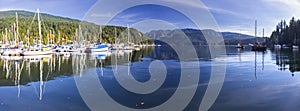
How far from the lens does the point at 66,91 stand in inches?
476

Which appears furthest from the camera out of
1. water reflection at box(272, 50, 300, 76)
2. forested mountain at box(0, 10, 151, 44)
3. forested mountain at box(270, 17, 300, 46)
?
forested mountain at box(270, 17, 300, 46)

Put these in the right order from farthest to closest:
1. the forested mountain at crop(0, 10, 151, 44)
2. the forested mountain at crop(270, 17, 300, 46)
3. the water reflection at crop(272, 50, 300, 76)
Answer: the forested mountain at crop(270, 17, 300, 46), the forested mountain at crop(0, 10, 151, 44), the water reflection at crop(272, 50, 300, 76)

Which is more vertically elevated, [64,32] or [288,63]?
[64,32]

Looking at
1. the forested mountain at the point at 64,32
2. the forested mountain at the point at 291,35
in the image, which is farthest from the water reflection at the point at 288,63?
the forested mountain at the point at 291,35

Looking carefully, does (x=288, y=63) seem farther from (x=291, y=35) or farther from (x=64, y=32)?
(x=64, y=32)

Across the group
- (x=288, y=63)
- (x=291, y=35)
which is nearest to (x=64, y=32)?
(x=291, y=35)

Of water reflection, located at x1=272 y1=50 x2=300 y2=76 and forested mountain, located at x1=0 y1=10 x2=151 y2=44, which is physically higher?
forested mountain, located at x1=0 y1=10 x2=151 y2=44

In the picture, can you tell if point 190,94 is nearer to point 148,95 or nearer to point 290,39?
point 148,95

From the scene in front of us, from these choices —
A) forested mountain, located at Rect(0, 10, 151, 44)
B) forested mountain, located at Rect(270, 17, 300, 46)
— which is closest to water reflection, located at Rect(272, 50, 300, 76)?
forested mountain, located at Rect(0, 10, 151, 44)

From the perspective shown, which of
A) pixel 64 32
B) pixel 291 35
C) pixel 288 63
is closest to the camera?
pixel 288 63

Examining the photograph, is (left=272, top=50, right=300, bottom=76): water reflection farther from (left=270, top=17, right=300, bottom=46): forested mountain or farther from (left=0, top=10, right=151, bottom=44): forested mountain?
(left=270, top=17, right=300, bottom=46): forested mountain

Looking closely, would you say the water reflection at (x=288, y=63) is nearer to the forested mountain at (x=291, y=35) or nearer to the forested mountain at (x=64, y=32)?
the forested mountain at (x=64, y=32)

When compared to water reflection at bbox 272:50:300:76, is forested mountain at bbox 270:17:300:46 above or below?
above

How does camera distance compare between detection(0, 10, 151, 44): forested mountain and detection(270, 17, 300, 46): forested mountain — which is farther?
detection(270, 17, 300, 46): forested mountain
